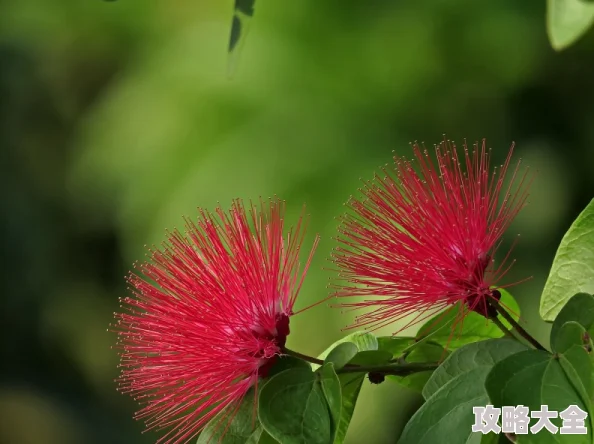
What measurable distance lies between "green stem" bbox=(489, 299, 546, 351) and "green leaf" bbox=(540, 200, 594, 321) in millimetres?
46

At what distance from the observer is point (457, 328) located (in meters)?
0.52

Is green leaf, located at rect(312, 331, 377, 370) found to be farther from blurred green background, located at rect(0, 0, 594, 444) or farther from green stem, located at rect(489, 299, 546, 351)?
blurred green background, located at rect(0, 0, 594, 444)

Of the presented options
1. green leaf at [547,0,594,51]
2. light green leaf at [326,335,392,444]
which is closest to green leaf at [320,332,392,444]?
light green leaf at [326,335,392,444]

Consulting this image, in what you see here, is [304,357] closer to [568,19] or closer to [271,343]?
[271,343]

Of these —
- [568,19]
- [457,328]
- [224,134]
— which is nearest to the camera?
[568,19]

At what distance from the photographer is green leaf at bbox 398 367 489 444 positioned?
0.41 meters

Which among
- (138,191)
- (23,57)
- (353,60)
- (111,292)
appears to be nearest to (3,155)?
(23,57)

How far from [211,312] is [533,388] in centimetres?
17

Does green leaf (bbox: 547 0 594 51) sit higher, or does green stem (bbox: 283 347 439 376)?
green leaf (bbox: 547 0 594 51)

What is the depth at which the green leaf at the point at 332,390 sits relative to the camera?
42 cm

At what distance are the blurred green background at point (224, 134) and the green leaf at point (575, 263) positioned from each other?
4.34 ft

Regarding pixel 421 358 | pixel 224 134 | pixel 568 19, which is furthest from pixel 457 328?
pixel 224 134

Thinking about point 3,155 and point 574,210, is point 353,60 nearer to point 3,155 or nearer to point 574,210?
point 574,210

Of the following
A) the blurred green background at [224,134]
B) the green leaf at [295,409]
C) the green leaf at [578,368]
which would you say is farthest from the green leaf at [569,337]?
the blurred green background at [224,134]
